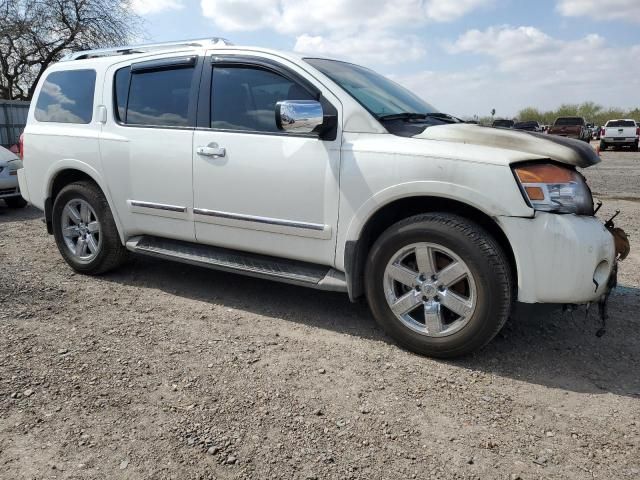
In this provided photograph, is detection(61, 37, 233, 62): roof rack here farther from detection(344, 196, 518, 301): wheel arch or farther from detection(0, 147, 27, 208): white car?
detection(0, 147, 27, 208): white car

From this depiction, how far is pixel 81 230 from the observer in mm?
4961

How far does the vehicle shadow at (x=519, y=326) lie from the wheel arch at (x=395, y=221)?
39 centimetres

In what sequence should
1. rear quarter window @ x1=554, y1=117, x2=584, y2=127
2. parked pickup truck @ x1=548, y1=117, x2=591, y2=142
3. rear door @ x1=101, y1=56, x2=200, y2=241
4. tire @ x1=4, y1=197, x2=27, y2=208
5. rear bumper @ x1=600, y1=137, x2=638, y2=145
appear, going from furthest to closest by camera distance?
rear quarter window @ x1=554, y1=117, x2=584, y2=127, parked pickup truck @ x1=548, y1=117, x2=591, y2=142, rear bumper @ x1=600, y1=137, x2=638, y2=145, tire @ x1=4, y1=197, x2=27, y2=208, rear door @ x1=101, y1=56, x2=200, y2=241

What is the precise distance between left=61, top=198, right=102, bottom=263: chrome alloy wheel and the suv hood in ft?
10.1

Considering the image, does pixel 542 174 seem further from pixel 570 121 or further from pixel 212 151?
pixel 570 121

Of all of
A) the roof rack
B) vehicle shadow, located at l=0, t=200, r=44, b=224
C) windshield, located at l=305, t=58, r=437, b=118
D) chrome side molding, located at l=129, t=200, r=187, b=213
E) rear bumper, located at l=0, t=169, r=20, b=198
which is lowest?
vehicle shadow, located at l=0, t=200, r=44, b=224

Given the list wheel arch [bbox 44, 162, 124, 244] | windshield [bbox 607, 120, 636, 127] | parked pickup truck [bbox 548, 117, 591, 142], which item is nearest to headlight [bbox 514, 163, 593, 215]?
wheel arch [bbox 44, 162, 124, 244]

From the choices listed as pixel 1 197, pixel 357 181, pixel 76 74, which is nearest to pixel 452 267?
pixel 357 181

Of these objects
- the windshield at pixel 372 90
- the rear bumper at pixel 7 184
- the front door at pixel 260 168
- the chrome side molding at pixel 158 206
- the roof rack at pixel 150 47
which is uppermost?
the roof rack at pixel 150 47

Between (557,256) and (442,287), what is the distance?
66 cm

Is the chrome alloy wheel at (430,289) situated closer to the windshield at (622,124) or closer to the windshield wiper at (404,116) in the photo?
the windshield wiper at (404,116)

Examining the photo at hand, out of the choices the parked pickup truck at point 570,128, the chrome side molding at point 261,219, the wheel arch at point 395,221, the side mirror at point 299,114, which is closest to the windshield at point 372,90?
the side mirror at point 299,114

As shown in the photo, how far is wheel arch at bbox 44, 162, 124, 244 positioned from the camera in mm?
4660

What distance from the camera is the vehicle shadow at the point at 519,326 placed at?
3186 mm
